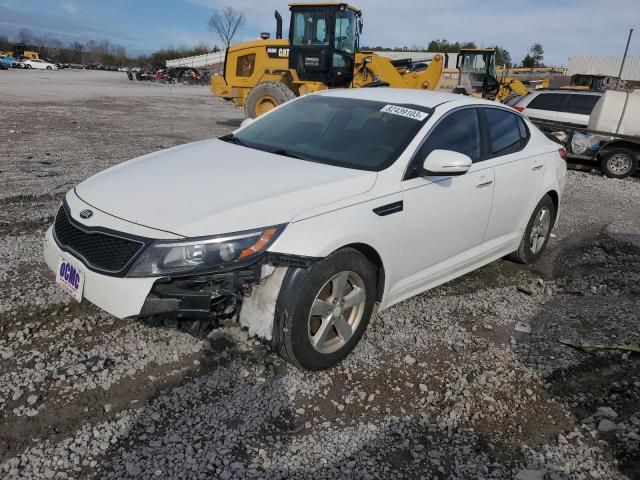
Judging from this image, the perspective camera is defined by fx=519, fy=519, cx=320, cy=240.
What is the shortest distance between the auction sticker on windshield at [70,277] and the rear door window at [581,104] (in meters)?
11.1

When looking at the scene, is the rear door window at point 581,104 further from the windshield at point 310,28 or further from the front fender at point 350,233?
the front fender at point 350,233

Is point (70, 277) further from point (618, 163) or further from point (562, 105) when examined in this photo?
point (562, 105)

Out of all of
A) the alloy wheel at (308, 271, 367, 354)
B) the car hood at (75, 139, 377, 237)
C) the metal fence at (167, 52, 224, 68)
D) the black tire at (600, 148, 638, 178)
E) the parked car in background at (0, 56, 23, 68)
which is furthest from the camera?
the metal fence at (167, 52, 224, 68)

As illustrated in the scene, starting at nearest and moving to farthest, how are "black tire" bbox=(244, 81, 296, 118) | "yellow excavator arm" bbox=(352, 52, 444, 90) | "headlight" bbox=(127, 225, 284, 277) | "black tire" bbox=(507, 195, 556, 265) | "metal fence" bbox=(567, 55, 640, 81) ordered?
"headlight" bbox=(127, 225, 284, 277), "black tire" bbox=(507, 195, 556, 265), "black tire" bbox=(244, 81, 296, 118), "yellow excavator arm" bbox=(352, 52, 444, 90), "metal fence" bbox=(567, 55, 640, 81)

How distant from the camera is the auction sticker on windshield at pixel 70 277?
113 inches

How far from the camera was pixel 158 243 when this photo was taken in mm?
2689

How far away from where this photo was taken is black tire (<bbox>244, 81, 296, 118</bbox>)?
12484mm

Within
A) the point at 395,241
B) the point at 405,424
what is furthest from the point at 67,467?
the point at 395,241

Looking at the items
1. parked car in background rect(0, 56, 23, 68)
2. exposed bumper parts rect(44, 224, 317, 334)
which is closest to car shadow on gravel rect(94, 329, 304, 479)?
exposed bumper parts rect(44, 224, 317, 334)

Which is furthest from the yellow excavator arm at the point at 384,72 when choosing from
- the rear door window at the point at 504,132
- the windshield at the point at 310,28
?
the rear door window at the point at 504,132

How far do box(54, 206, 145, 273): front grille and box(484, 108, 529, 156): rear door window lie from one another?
295 centimetres

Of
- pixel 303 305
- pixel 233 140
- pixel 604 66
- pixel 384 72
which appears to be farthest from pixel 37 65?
pixel 303 305

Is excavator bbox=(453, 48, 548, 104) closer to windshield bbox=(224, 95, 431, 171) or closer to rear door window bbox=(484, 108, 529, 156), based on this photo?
rear door window bbox=(484, 108, 529, 156)

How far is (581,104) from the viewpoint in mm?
11156
